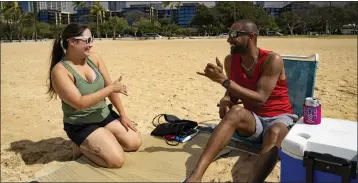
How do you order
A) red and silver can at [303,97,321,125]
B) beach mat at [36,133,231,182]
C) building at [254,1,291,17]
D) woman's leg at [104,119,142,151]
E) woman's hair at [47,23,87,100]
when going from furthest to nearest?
building at [254,1,291,17], woman's leg at [104,119,142,151], woman's hair at [47,23,87,100], beach mat at [36,133,231,182], red and silver can at [303,97,321,125]

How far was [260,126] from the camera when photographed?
3057 millimetres

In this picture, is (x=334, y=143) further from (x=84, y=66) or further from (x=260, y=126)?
(x=84, y=66)

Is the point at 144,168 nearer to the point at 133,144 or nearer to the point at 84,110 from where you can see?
the point at 133,144

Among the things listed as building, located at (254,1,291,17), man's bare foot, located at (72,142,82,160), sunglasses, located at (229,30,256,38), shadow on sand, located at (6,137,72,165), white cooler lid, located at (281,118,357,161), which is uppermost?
building, located at (254,1,291,17)

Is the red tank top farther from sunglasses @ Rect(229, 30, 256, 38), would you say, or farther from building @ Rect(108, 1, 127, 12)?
building @ Rect(108, 1, 127, 12)

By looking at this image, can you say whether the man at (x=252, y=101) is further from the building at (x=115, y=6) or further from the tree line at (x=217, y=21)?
the building at (x=115, y=6)

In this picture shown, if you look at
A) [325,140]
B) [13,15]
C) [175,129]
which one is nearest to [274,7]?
[13,15]

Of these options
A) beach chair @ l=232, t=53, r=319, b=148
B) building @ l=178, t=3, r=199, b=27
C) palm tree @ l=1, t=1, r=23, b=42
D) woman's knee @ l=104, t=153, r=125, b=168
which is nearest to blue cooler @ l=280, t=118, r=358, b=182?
beach chair @ l=232, t=53, r=319, b=148

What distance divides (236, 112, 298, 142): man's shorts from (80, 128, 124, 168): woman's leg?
131 centimetres

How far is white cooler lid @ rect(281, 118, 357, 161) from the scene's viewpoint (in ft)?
6.82

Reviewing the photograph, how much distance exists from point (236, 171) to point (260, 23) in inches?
2743

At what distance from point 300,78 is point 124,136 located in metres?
2.12

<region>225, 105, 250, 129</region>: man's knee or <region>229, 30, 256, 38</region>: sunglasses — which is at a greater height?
<region>229, 30, 256, 38</region>: sunglasses

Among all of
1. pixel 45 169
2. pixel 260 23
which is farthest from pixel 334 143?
pixel 260 23
